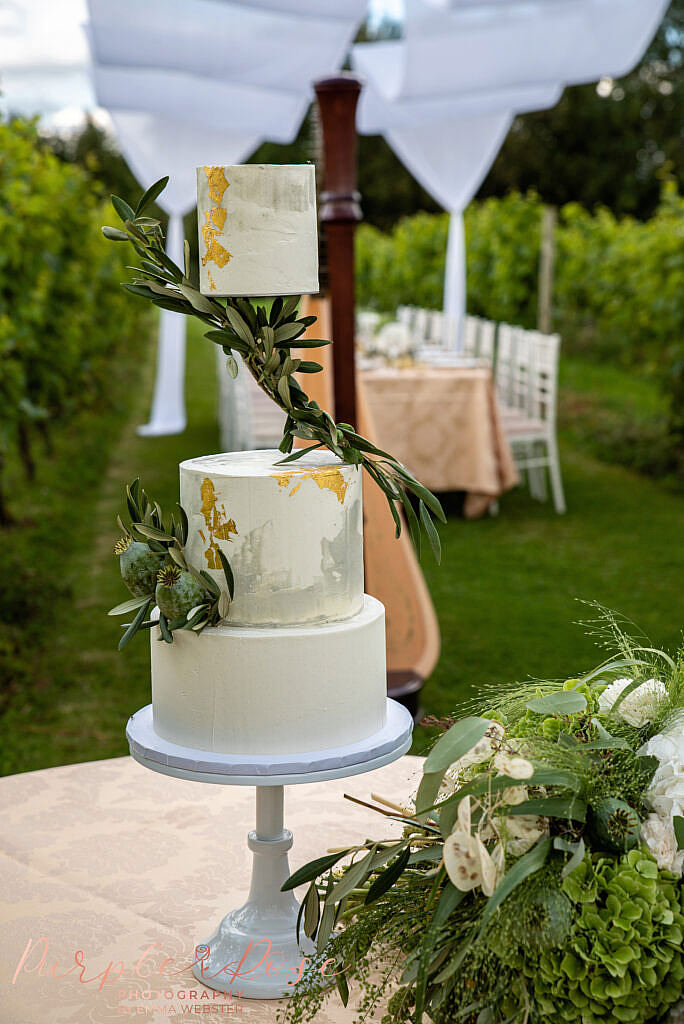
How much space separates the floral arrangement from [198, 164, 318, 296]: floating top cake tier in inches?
23.4

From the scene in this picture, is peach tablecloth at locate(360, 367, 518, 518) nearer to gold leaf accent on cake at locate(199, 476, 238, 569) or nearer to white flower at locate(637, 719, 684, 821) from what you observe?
gold leaf accent on cake at locate(199, 476, 238, 569)

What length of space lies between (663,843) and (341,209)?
162 centimetres

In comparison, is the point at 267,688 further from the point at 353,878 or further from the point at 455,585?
the point at 455,585

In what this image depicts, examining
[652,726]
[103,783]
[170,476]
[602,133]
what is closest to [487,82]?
[170,476]

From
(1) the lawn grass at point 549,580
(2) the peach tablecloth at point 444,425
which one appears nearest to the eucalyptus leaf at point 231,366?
(1) the lawn grass at point 549,580

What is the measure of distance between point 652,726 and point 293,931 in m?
0.64

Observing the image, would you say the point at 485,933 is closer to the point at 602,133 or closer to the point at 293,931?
the point at 293,931

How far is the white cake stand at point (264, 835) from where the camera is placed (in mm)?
1354

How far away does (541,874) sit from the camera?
3.57ft

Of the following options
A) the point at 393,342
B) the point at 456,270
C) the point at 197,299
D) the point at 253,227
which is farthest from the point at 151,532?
the point at 456,270

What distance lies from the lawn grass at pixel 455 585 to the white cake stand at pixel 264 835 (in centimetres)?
226

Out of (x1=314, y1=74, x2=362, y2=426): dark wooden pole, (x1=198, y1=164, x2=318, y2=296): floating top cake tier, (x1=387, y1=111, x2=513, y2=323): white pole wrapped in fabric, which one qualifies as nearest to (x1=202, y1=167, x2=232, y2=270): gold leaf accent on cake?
(x1=198, y1=164, x2=318, y2=296): floating top cake tier

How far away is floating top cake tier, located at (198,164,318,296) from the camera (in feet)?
4.46

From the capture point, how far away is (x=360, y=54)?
8617mm
